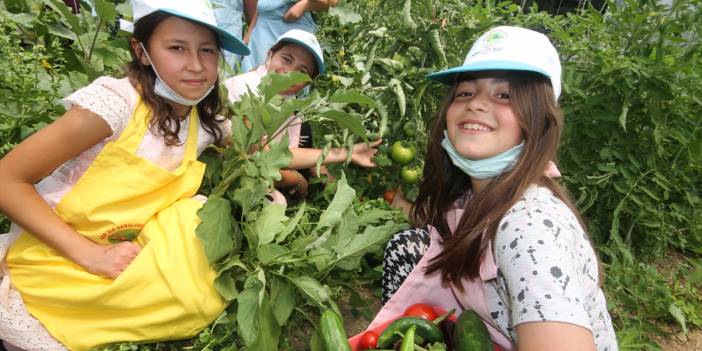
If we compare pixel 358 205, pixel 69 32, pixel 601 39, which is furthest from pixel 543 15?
pixel 69 32

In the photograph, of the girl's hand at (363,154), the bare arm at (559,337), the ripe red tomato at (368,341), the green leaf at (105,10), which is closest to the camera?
the bare arm at (559,337)

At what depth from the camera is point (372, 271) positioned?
2.41 metres

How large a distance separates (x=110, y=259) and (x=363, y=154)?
4.28ft

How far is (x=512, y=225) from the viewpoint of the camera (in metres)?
1.42

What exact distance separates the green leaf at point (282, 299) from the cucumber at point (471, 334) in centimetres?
58

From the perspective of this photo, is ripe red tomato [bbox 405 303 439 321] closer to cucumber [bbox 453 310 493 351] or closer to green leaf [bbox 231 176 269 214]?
cucumber [bbox 453 310 493 351]

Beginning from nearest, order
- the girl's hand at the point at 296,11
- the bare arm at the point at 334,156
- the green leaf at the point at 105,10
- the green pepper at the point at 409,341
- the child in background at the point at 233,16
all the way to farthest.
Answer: the green pepper at the point at 409,341 → the green leaf at the point at 105,10 → the bare arm at the point at 334,156 → the girl's hand at the point at 296,11 → the child in background at the point at 233,16

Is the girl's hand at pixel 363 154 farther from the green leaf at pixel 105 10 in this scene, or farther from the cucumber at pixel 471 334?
the green leaf at pixel 105 10

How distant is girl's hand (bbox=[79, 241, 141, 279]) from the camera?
5.17 feet

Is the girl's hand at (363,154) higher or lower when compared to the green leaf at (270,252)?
lower

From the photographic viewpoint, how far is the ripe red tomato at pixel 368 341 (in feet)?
5.50

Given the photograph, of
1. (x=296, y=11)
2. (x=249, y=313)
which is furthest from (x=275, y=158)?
(x=296, y=11)

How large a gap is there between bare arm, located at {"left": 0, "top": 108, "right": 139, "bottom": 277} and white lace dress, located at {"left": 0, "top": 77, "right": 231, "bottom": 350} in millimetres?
45

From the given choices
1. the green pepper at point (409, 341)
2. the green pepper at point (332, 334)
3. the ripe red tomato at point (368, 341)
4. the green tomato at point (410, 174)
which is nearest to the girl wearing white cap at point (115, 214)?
the green pepper at point (332, 334)
